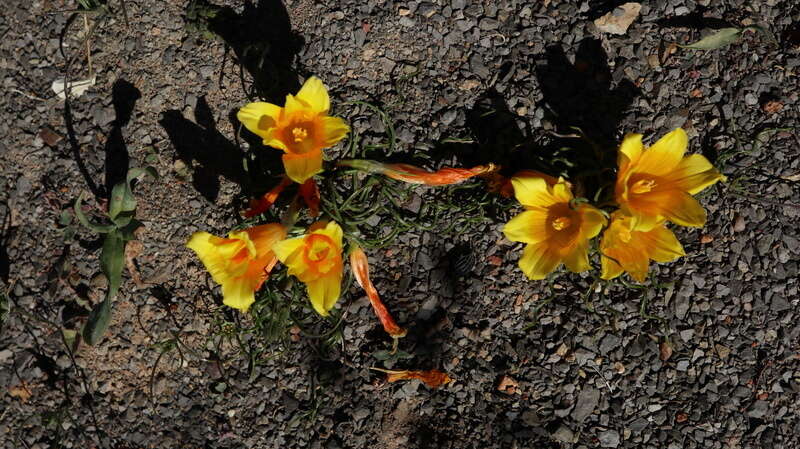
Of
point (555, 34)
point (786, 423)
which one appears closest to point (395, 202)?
point (555, 34)

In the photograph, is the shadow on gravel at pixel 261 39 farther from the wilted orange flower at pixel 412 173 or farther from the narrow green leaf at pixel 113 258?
the narrow green leaf at pixel 113 258

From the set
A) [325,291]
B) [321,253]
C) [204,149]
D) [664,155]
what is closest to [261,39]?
[204,149]

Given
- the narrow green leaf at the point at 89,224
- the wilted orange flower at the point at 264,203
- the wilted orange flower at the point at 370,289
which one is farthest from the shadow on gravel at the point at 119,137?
the wilted orange flower at the point at 370,289

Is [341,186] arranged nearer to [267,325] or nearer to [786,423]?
[267,325]

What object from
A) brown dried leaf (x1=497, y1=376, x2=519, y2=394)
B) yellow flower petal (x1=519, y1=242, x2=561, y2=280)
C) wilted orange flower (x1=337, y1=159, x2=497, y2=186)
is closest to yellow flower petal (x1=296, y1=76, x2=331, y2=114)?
wilted orange flower (x1=337, y1=159, x2=497, y2=186)

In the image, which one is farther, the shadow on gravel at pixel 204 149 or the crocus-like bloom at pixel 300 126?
the shadow on gravel at pixel 204 149

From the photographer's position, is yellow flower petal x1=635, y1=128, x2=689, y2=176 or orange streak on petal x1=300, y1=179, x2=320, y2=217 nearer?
yellow flower petal x1=635, y1=128, x2=689, y2=176

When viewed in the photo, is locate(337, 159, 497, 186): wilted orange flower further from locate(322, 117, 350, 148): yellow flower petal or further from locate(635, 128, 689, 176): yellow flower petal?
locate(635, 128, 689, 176): yellow flower petal
